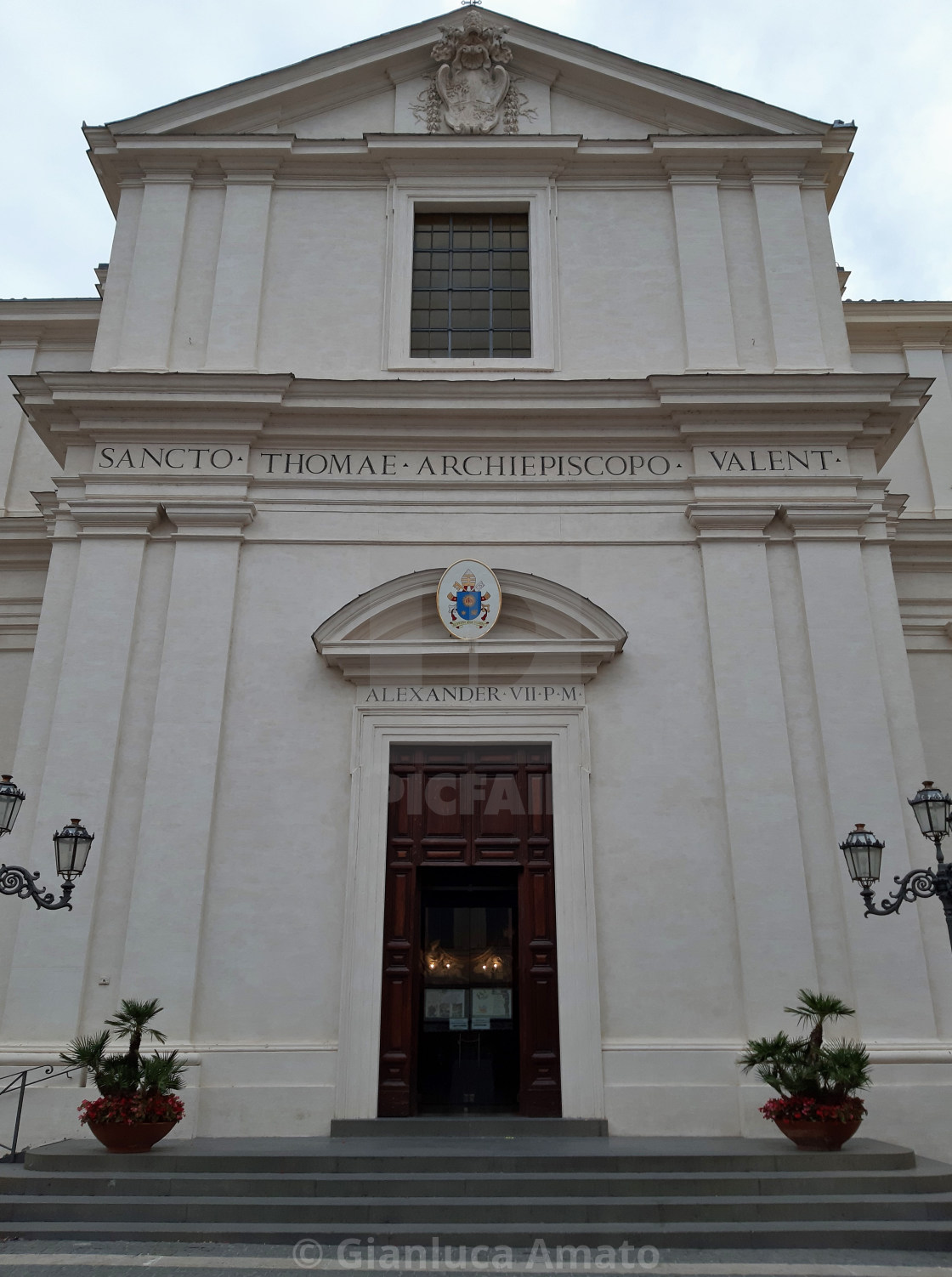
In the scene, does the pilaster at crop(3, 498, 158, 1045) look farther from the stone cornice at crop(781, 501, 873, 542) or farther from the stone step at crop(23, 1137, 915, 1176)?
the stone cornice at crop(781, 501, 873, 542)

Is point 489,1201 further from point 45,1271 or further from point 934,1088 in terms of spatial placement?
point 934,1088

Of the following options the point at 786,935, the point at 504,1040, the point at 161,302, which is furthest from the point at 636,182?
the point at 504,1040

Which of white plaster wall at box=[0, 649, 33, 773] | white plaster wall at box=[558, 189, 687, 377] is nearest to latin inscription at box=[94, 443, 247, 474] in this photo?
white plaster wall at box=[0, 649, 33, 773]

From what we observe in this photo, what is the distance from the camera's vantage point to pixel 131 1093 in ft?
29.2

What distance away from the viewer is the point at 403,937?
35.5ft

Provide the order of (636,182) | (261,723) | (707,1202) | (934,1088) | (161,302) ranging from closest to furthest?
1. (707,1202)
2. (934,1088)
3. (261,723)
4. (161,302)
5. (636,182)

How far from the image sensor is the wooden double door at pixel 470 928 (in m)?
10.6

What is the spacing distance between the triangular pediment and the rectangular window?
4.86 feet

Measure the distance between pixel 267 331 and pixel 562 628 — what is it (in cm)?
575

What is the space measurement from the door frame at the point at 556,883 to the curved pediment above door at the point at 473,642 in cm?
44

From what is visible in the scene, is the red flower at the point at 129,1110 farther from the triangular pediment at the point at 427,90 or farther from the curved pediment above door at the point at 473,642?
the triangular pediment at the point at 427,90

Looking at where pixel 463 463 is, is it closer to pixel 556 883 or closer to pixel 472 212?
pixel 472 212

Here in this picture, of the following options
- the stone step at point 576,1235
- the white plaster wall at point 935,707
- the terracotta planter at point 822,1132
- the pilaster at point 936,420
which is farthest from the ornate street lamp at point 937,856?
the pilaster at point 936,420

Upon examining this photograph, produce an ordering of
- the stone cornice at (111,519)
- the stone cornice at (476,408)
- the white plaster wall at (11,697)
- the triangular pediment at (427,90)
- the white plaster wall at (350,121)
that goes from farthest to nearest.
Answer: the white plaster wall at (350,121) < the triangular pediment at (427,90) < the white plaster wall at (11,697) < the stone cornice at (476,408) < the stone cornice at (111,519)
